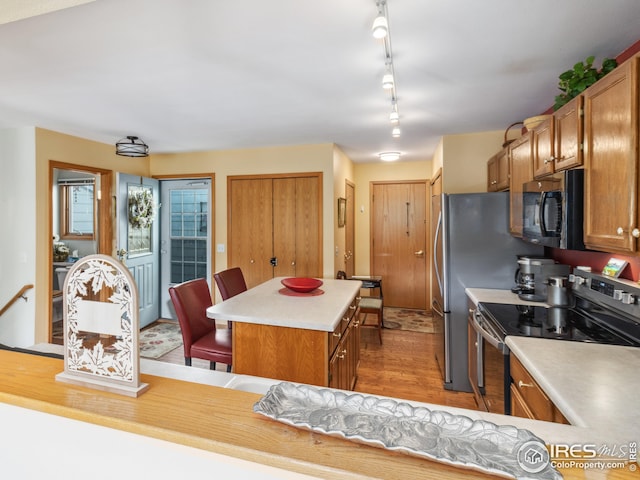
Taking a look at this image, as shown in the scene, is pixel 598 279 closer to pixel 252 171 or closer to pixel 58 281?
pixel 252 171

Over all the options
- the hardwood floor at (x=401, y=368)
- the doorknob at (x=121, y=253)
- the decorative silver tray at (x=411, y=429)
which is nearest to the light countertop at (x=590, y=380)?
the decorative silver tray at (x=411, y=429)

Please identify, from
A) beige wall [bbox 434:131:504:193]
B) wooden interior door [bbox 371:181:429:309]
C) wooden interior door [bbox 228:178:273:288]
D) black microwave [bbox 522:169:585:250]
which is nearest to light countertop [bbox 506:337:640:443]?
black microwave [bbox 522:169:585:250]

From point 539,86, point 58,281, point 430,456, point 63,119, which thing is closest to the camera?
point 430,456

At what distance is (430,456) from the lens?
59 centimetres

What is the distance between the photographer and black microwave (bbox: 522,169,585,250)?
1711 millimetres

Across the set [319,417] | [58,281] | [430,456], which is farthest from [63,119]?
[430,456]

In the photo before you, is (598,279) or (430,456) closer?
(430,456)

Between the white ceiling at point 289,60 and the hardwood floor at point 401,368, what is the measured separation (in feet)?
7.99

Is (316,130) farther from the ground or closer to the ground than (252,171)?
farther from the ground

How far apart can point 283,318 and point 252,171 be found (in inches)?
115

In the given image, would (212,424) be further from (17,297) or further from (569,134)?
(17,297)

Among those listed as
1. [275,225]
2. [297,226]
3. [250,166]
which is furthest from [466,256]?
[250,166]

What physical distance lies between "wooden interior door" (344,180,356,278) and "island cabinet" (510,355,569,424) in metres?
3.29

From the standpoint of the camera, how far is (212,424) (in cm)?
72
